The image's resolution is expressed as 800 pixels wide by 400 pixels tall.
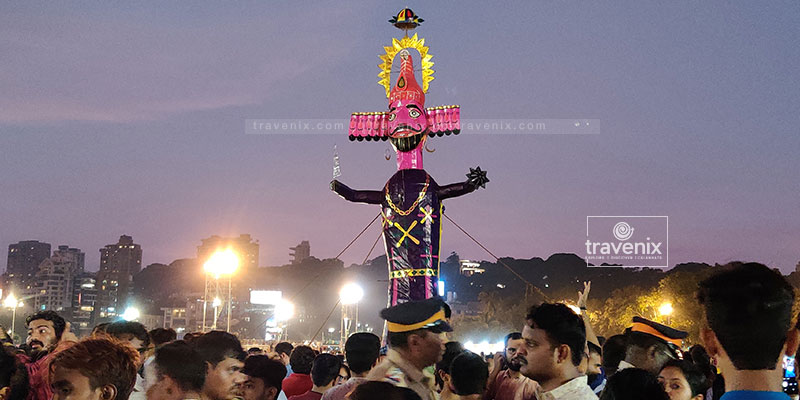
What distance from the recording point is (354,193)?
15.9 metres

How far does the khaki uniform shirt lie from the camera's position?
4.69 metres

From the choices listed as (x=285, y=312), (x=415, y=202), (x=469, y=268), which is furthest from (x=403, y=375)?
(x=469, y=268)

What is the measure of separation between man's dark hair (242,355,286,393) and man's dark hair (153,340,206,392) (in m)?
1.08

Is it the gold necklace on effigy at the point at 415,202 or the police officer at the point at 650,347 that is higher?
the gold necklace on effigy at the point at 415,202

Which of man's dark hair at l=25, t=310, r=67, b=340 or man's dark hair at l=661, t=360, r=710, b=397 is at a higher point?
man's dark hair at l=25, t=310, r=67, b=340

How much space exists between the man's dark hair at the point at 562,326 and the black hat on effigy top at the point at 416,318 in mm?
774

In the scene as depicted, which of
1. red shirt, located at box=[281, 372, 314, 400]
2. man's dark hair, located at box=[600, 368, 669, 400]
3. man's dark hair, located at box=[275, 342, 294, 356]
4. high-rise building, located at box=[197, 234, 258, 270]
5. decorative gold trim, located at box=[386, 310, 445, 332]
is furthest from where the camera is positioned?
high-rise building, located at box=[197, 234, 258, 270]

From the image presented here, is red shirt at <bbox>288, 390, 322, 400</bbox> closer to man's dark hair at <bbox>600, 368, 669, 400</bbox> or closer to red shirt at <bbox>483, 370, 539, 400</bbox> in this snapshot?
red shirt at <bbox>483, 370, 539, 400</bbox>

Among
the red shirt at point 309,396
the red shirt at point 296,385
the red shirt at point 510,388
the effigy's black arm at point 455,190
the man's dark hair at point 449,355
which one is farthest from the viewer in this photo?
the effigy's black arm at point 455,190

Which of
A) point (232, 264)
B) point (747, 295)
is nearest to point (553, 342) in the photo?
point (747, 295)

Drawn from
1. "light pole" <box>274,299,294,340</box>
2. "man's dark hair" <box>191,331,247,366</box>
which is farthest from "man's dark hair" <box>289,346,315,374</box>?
"light pole" <box>274,299,294,340</box>

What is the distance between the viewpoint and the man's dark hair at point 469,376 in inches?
217

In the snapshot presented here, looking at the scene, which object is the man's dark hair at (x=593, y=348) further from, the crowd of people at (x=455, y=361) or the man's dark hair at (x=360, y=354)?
the man's dark hair at (x=360, y=354)

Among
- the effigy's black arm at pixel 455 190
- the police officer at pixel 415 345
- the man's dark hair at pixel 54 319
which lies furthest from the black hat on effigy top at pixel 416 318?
the effigy's black arm at pixel 455 190
